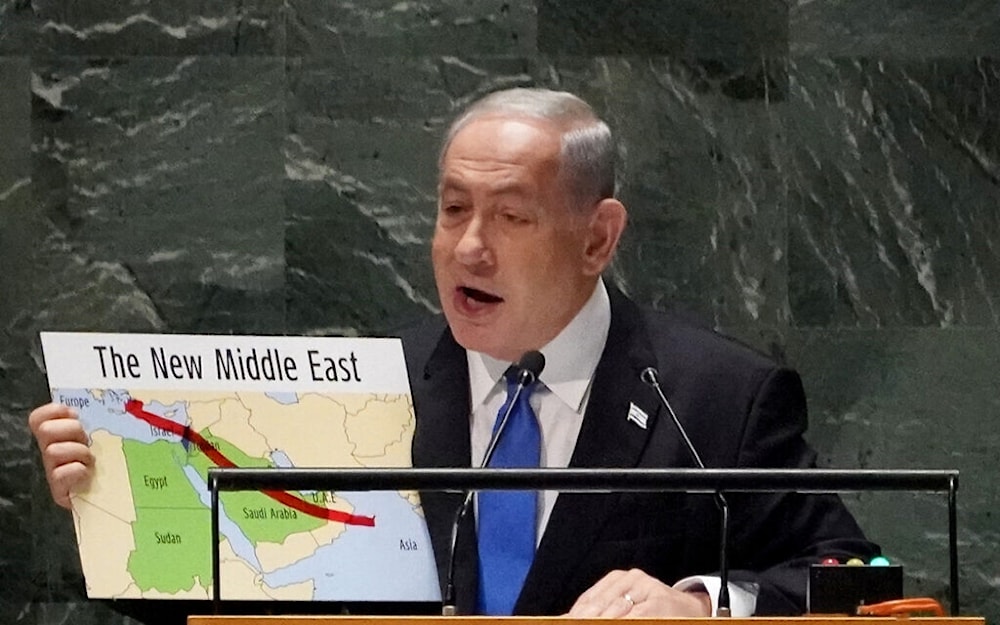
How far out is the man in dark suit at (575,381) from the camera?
2.96 m

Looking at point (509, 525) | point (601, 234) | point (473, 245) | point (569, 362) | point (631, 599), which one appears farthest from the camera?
point (601, 234)

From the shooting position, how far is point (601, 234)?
131 inches

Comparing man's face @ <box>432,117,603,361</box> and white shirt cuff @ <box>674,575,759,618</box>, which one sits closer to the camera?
white shirt cuff @ <box>674,575,759,618</box>

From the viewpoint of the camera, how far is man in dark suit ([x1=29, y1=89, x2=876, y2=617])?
296cm

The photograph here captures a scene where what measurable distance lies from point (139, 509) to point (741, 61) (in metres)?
2.29

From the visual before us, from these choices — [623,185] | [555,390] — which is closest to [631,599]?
[555,390]

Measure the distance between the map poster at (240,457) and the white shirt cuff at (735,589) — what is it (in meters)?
0.40

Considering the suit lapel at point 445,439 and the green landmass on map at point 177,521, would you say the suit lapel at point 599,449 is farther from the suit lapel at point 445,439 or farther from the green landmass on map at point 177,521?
the green landmass on map at point 177,521

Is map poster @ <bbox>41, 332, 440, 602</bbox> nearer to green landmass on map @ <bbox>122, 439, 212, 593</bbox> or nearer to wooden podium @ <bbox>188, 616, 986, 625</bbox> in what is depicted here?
green landmass on map @ <bbox>122, 439, 212, 593</bbox>

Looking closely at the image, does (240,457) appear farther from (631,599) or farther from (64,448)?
(631,599)

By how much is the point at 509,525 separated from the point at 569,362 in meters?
0.39

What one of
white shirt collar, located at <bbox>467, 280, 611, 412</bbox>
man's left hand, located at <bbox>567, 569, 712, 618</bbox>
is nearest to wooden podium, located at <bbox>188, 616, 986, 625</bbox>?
man's left hand, located at <bbox>567, 569, 712, 618</bbox>

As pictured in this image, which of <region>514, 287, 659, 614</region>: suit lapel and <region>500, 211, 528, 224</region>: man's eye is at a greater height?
<region>500, 211, 528, 224</region>: man's eye

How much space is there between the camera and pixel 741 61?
4.27 meters
